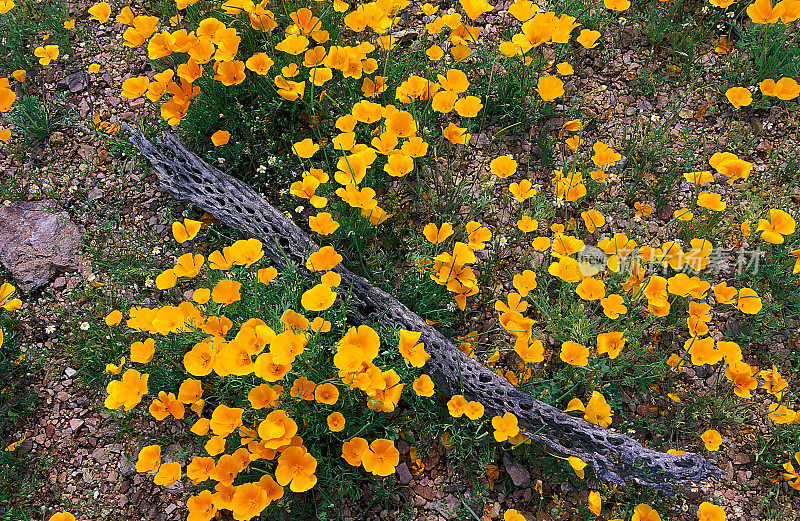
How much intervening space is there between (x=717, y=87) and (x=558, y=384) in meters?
2.42

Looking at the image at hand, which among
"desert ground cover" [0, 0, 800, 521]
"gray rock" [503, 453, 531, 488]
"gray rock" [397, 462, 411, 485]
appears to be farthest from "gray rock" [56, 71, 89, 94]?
"gray rock" [503, 453, 531, 488]

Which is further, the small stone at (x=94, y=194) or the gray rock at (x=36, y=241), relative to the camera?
the small stone at (x=94, y=194)

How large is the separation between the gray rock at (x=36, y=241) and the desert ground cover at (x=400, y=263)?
0.06 ft

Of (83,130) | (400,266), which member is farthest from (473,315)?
(83,130)

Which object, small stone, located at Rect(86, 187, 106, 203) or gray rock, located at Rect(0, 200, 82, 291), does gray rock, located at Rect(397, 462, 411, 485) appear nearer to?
gray rock, located at Rect(0, 200, 82, 291)

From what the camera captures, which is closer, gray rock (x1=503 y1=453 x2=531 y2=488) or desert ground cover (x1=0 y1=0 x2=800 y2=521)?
desert ground cover (x1=0 y1=0 x2=800 y2=521)

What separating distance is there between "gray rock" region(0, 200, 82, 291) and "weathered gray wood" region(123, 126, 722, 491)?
71 centimetres

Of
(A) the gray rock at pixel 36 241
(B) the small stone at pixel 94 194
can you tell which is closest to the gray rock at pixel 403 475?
(A) the gray rock at pixel 36 241

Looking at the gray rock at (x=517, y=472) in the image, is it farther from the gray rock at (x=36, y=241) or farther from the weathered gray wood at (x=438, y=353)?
the gray rock at (x=36, y=241)

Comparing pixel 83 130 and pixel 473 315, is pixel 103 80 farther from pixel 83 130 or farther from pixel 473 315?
pixel 473 315

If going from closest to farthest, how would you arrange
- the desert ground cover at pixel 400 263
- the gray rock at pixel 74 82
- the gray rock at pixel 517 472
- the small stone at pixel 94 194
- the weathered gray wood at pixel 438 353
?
the weathered gray wood at pixel 438 353
the desert ground cover at pixel 400 263
the gray rock at pixel 517 472
the small stone at pixel 94 194
the gray rock at pixel 74 82

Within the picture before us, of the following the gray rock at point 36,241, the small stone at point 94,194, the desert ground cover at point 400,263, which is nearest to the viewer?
the desert ground cover at point 400,263

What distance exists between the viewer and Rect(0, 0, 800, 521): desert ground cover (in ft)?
8.82

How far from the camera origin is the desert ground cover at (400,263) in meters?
2.69
